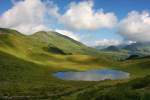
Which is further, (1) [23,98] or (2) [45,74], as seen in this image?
(2) [45,74]

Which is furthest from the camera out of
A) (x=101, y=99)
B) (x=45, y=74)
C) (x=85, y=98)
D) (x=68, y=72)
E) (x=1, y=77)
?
(x=68, y=72)

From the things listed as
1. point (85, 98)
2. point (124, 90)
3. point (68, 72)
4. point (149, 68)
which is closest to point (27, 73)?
point (68, 72)

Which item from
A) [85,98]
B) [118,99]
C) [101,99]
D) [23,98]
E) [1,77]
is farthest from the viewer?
[1,77]

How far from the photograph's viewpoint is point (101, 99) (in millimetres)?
41750

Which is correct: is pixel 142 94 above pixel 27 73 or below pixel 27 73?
below

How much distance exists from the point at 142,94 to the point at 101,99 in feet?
19.2

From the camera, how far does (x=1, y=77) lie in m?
170

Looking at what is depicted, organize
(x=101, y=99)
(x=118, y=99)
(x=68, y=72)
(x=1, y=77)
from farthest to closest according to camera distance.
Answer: (x=68, y=72) < (x=1, y=77) < (x=101, y=99) < (x=118, y=99)

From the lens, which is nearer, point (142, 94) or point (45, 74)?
point (142, 94)

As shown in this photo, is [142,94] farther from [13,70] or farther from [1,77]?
[13,70]

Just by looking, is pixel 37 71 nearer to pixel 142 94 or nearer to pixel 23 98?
pixel 23 98

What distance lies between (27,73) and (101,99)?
481ft

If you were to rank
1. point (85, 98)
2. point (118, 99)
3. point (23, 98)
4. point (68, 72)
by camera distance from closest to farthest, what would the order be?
point (118, 99)
point (85, 98)
point (23, 98)
point (68, 72)

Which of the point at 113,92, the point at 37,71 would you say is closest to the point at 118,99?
the point at 113,92
